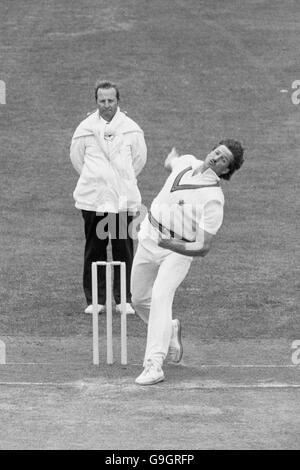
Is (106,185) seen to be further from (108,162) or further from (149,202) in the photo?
(149,202)

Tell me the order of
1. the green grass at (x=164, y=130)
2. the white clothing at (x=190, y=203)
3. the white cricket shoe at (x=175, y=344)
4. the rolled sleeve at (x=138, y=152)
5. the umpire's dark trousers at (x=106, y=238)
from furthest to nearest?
1. the green grass at (x=164, y=130)
2. the rolled sleeve at (x=138, y=152)
3. the umpire's dark trousers at (x=106, y=238)
4. the white cricket shoe at (x=175, y=344)
5. the white clothing at (x=190, y=203)

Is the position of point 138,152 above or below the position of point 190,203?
above

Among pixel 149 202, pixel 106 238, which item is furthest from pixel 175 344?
pixel 149 202

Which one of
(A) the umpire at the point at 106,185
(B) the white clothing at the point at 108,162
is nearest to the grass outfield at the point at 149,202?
(A) the umpire at the point at 106,185

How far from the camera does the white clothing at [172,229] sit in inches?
383

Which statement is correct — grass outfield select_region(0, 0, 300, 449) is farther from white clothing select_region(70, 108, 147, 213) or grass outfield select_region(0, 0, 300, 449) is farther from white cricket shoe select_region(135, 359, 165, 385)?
white clothing select_region(70, 108, 147, 213)

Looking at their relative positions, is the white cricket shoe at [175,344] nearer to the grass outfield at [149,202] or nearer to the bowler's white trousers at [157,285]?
the grass outfield at [149,202]

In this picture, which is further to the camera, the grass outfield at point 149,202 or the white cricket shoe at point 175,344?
the white cricket shoe at point 175,344

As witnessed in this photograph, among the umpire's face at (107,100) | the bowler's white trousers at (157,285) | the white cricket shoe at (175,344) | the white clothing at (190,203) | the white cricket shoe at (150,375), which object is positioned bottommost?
the white cricket shoe at (150,375)

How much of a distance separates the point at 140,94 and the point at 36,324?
433 inches

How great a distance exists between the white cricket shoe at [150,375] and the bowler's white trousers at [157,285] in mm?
51

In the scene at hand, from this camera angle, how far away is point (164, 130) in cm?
2072

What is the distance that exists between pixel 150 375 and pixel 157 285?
2.44ft

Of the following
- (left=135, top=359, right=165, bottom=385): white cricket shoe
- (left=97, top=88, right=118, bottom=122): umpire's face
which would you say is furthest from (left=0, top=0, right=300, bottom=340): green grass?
(left=97, top=88, right=118, bottom=122): umpire's face
